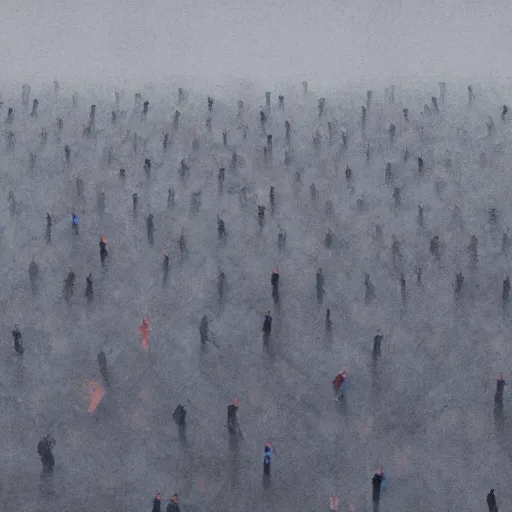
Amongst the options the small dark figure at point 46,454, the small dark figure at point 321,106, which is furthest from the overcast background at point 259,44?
the small dark figure at point 46,454

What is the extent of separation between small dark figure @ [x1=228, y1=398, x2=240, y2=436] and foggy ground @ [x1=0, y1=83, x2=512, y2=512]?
25 centimetres

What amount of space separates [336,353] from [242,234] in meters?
5.01

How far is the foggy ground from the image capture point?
1439cm

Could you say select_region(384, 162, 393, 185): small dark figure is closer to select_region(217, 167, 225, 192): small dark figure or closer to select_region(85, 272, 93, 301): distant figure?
select_region(217, 167, 225, 192): small dark figure

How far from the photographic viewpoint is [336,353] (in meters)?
16.9

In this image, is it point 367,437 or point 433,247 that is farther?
point 433,247

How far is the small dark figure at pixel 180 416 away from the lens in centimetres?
1501

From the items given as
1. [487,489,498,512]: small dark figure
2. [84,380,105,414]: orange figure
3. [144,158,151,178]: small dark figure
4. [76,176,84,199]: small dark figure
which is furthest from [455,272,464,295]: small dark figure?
[76,176,84,199]: small dark figure

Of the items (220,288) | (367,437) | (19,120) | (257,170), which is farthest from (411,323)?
(19,120)

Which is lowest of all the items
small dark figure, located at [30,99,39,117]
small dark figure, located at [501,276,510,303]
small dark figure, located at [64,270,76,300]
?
small dark figure, located at [501,276,510,303]

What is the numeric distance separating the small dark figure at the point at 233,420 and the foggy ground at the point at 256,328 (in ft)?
0.82

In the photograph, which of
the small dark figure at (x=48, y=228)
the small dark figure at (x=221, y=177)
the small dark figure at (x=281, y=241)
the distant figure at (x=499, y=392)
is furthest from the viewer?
the small dark figure at (x=221, y=177)

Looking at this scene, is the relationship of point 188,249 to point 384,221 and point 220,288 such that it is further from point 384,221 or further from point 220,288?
point 384,221

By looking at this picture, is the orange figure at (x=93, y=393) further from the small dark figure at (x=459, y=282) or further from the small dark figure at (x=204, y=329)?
the small dark figure at (x=459, y=282)
